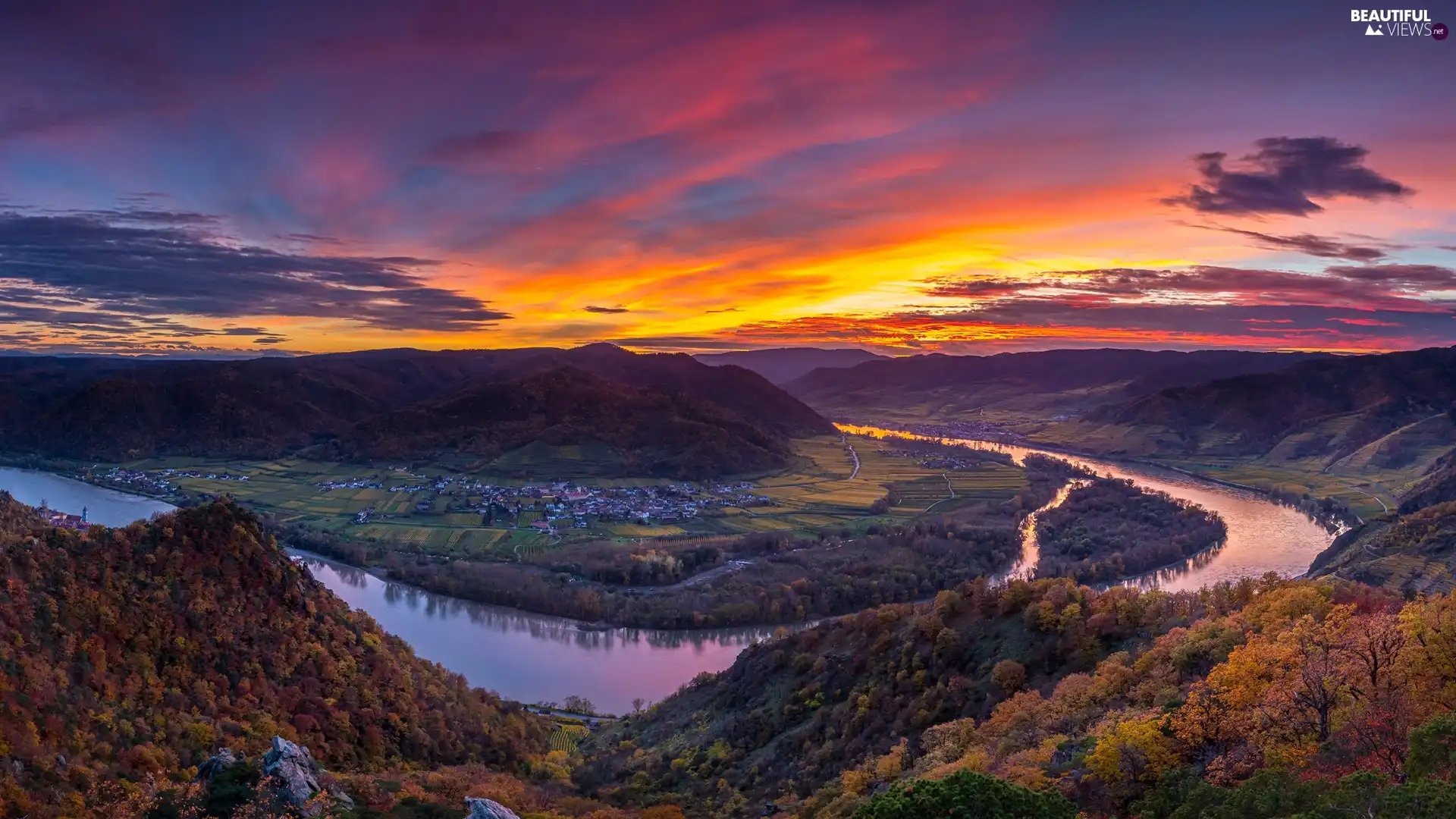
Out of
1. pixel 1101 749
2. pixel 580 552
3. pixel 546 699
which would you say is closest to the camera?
pixel 1101 749

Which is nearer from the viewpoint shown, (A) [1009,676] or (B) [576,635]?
(A) [1009,676]

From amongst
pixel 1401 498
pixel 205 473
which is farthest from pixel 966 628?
pixel 205 473

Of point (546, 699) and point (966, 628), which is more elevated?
point (966, 628)

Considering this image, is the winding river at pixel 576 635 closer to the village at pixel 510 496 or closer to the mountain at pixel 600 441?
the village at pixel 510 496

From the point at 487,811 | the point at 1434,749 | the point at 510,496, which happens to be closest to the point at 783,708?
the point at 487,811

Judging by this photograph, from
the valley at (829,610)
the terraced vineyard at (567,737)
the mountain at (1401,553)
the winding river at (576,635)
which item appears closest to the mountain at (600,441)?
the valley at (829,610)

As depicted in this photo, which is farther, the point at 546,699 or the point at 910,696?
the point at 546,699

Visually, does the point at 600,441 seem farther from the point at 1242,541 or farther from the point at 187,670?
the point at 187,670

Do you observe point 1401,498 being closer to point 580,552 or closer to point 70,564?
point 580,552
